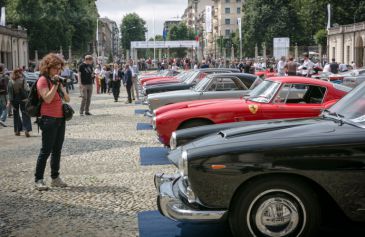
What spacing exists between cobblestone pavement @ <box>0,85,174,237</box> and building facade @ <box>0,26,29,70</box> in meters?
49.2

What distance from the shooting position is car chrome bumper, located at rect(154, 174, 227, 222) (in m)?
4.55

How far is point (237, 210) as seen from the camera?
179 inches

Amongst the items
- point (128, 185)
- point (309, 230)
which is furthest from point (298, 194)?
point (128, 185)

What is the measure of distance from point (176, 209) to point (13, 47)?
207ft

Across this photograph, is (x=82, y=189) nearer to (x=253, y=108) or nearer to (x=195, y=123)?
(x=195, y=123)

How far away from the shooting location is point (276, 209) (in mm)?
4504

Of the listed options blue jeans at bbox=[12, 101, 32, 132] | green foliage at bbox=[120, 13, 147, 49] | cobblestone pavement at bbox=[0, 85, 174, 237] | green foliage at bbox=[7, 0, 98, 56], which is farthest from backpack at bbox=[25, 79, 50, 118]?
green foliage at bbox=[120, 13, 147, 49]

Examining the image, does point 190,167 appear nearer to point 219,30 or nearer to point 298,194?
point 298,194

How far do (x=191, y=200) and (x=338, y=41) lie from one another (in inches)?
2499

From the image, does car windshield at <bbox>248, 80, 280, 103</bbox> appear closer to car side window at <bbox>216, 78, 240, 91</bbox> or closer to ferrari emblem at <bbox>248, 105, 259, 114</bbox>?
ferrari emblem at <bbox>248, 105, 259, 114</bbox>

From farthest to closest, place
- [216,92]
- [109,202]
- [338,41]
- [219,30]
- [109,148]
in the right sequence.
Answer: [219,30]
[338,41]
[216,92]
[109,148]
[109,202]

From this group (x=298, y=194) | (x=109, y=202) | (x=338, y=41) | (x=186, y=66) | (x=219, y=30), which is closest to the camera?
(x=298, y=194)

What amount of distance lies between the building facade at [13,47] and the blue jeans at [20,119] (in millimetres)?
46582

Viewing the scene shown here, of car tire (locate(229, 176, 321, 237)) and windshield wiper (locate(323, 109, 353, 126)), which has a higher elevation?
windshield wiper (locate(323, 109, 353, 126))
